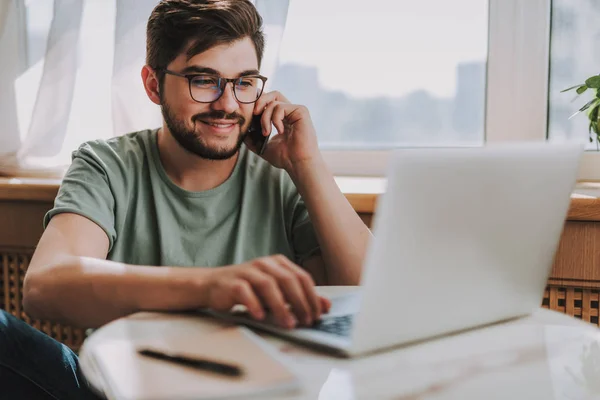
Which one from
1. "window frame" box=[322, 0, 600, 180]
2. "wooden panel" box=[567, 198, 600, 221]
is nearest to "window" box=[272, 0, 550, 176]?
"window frame" box=[322, 0, 600, 180]

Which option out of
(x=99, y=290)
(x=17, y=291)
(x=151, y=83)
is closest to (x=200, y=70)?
(x=151, y=83)

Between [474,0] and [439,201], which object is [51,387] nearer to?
[439,201]

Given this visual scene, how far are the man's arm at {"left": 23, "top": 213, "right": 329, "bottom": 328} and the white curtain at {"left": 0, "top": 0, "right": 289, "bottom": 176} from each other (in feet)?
2.29

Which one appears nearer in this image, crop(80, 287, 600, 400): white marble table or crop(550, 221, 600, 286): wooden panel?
crop(80, 287, 600, 400): white marble table

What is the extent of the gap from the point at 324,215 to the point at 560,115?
769 mm

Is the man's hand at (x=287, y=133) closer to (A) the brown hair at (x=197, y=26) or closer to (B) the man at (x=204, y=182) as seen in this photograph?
(B) the man at (x=204, y=182)

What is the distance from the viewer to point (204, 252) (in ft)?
4.36

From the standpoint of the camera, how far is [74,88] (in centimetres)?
181

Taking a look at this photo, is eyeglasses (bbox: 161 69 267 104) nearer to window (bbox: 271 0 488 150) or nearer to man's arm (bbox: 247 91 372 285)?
man's arm (bbox: 247 91 372 285)

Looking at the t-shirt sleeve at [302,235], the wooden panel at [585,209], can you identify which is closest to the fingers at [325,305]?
the t-shirt sleeve at [302,235]

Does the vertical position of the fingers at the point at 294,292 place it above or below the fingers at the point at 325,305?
above

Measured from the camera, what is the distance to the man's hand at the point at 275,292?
725mm

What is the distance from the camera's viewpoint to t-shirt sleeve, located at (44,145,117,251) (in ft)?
3.88

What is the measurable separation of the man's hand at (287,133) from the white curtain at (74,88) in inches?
18.0
